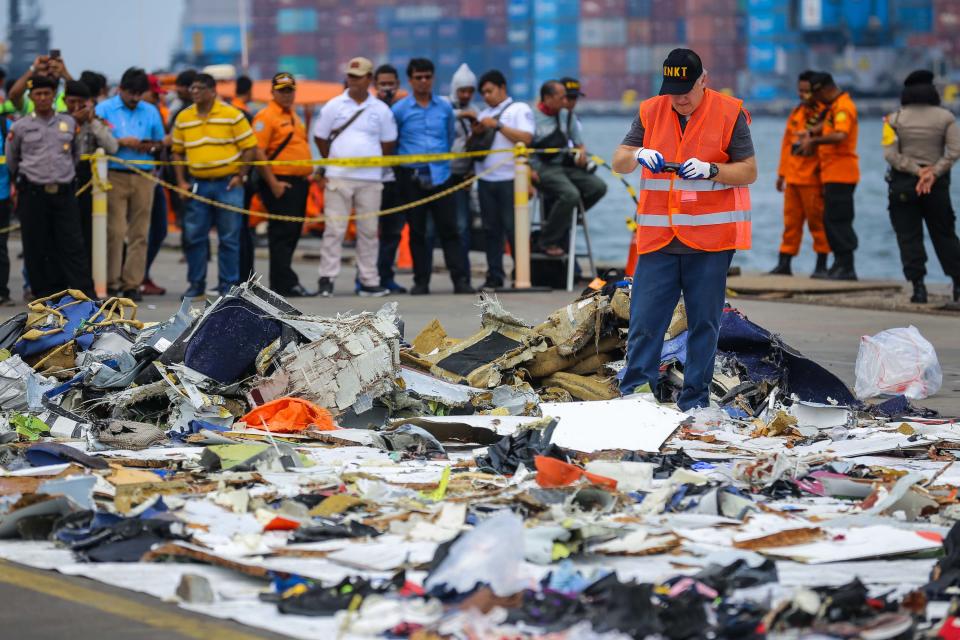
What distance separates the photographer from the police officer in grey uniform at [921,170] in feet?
50.0

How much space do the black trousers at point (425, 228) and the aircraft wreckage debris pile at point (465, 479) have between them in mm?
5326

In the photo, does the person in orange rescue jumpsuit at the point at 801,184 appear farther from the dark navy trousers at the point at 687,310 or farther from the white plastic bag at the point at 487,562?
the white plastic bag at the point at 487,562

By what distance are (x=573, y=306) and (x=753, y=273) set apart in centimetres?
956

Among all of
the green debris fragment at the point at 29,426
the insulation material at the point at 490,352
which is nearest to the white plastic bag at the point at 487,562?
the green debris fragment at the point at 29,426

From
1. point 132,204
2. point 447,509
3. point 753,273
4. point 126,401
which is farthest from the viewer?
point 753,273

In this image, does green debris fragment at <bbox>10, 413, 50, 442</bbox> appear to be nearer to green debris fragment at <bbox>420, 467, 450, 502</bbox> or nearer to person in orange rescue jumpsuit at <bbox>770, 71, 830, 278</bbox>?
green debris fragment at <bbox>420, 467, 450, 502</bbox>

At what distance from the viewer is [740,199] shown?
9203 mm

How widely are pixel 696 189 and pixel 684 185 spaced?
0.07 metres

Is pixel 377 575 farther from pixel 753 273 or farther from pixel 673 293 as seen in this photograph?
pixel 753 273

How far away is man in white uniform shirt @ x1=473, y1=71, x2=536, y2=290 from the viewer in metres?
16.6

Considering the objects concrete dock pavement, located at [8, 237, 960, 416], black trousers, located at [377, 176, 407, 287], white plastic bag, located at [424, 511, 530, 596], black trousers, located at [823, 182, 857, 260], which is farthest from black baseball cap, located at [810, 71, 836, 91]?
white plastic bag, located at [424, 511, 530, 596]

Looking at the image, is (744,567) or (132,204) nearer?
(744,567)

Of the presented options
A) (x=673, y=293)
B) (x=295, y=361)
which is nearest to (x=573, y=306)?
(x=673, y=293)

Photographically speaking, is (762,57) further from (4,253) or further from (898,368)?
(898,368)
